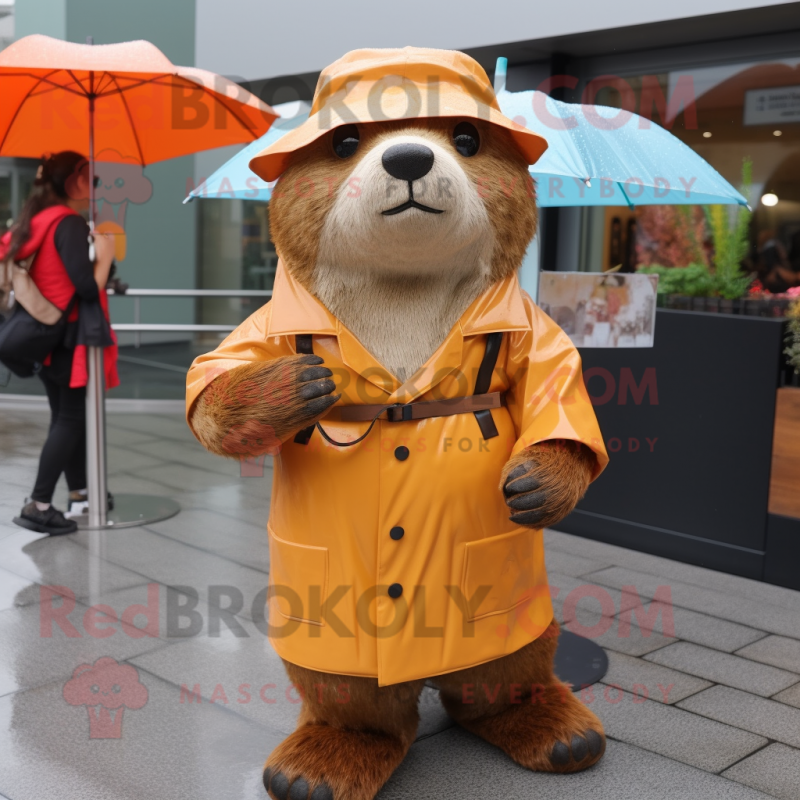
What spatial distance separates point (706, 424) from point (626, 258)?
5.83ft

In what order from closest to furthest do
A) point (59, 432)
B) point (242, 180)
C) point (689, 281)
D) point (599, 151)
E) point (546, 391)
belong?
point (546, 391) → point (599, 151) → point (242, 180) → point (689, 281) → point (59, 432)

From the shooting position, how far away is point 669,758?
120 inches

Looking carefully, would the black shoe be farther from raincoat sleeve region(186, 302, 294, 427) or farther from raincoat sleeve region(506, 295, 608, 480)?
raincoat sleeve region(506, 295, 608, 480)

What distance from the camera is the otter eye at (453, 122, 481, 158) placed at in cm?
259

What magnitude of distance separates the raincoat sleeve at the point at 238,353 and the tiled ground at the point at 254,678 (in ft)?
3.83

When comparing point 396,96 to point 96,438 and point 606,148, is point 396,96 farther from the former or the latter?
point 96,438

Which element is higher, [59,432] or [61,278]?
[61,278]

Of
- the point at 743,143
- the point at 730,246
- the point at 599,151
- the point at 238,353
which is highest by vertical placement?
the point at 743,143

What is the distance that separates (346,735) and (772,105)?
458 centimetres

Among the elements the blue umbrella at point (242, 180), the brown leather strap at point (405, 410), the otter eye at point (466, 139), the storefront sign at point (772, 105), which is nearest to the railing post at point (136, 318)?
the blue umbrella at point (242, 180)

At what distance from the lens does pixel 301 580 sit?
8.76ft

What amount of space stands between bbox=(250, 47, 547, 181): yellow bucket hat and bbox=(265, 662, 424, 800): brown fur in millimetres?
1462

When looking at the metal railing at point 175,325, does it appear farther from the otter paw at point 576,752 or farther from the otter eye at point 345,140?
the otter paw at point 576,752

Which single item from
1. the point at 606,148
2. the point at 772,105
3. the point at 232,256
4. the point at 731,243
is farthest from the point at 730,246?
the point at 232,256
